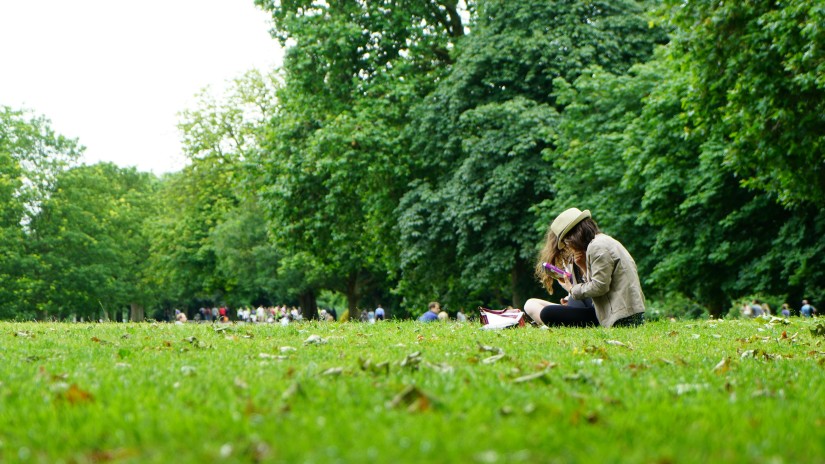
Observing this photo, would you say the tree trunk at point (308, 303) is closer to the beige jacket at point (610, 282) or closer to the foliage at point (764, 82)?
the foliage at point (764, 82)

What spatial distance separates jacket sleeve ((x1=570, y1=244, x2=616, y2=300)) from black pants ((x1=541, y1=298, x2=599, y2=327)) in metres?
0.73

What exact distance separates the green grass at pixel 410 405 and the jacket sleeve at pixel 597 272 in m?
3.09

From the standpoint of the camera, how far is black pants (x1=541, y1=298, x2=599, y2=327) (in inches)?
481

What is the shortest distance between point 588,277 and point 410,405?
7679 mm

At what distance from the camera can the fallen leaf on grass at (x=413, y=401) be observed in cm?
429

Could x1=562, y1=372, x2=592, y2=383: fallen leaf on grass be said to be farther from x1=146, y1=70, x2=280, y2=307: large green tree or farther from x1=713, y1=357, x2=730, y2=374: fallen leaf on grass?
x1=146, y1=70, x2=280, y2=307: large green tree

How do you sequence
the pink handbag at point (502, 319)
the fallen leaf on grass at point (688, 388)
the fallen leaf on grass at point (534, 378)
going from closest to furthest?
the fallen leaf on grass at point (688, 388)
the fallen leaf on grass at point (534, 378)
the pink handbag at point (502, 319)

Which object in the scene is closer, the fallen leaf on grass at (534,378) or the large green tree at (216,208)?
the fallen leaf on grass at (534,378)

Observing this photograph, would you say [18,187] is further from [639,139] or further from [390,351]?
[390,351]

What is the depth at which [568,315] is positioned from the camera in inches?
482

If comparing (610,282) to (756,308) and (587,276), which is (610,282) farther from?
(756,308)

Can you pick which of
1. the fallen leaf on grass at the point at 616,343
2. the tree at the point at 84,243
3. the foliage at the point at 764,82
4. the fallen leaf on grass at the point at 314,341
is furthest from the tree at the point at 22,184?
the fallen leaf on grass at the point at 616,343

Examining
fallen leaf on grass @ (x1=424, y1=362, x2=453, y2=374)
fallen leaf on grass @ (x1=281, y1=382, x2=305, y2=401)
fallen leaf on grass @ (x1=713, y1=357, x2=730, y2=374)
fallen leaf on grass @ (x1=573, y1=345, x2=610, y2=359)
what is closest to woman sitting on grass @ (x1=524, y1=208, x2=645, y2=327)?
fallen leaf on grass @ (x1=573, y1=345, x2=610, y2=359)

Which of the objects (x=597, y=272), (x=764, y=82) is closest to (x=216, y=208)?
(x=764, y=82)
